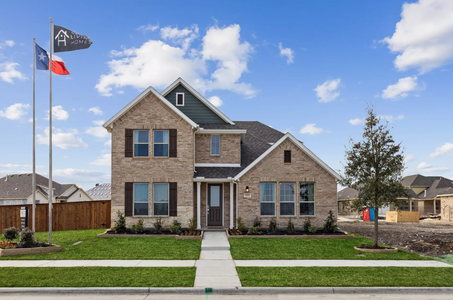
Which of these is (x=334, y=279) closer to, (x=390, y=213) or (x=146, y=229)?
(x=146, y=229)

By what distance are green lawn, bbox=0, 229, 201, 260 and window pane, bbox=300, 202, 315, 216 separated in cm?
632

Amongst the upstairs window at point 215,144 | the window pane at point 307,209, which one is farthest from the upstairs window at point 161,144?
the window pane at point 307,209

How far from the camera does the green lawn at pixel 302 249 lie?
13498mm

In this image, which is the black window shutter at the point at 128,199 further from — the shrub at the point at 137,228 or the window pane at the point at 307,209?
the window pane at the point at 307,209

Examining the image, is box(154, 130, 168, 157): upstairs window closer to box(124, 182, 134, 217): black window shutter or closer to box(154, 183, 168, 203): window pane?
box(154, 183, 168, 203): window pane

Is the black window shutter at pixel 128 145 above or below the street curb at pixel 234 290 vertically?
above

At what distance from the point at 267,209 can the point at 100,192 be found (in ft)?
136

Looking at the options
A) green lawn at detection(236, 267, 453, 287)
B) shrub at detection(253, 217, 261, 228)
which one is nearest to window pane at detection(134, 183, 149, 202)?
shrub at detection(253, 217, 261, 228)

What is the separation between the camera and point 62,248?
592 inches

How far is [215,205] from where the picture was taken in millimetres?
20891

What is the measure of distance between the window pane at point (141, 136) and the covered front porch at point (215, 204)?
3.60m

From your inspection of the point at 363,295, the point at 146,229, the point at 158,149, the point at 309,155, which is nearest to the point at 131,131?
the point at 158,149

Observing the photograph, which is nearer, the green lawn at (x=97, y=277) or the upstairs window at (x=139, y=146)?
the green lawn at (x=97, y=277)
